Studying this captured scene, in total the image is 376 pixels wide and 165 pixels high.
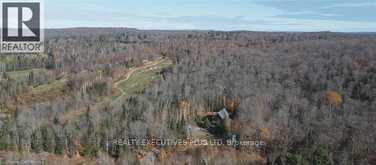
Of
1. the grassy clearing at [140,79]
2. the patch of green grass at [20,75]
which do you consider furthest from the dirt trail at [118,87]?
the patch of green grass at [20,75]

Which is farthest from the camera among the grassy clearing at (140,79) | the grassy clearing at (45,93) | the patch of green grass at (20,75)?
the patch of green grass at (20,75)

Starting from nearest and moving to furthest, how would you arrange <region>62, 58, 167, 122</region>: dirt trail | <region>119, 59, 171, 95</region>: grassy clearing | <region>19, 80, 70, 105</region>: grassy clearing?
<region>62, 58, 167, 122</region>: dirt trail → <region>19, 80, 70, 105</region>: grassy clearing → <region>119, 59, 171, 95</region>: grassy clearing

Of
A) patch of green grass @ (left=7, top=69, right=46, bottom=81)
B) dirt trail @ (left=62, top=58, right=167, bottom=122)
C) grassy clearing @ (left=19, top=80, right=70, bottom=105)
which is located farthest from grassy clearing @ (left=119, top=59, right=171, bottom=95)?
patch of green grass @ (left=7, top=69, right=46, bottom=81)

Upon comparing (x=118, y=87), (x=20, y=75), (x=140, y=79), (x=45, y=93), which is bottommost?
(x=45, y=93)

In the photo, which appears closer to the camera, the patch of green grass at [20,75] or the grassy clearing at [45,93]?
the grassy clearing at [45,93]

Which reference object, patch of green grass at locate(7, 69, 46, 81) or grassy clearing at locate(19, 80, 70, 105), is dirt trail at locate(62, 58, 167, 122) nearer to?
grassy clearing at locate(19, 80, 70, 105)

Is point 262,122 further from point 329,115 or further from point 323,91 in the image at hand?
point 323,91

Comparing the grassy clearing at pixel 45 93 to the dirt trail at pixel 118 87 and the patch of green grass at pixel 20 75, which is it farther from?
the patch of green grass at pixel 20 75

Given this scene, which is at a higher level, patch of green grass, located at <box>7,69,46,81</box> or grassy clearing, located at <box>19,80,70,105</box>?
patch of green grass, located at <box>7,69,46,81</box>

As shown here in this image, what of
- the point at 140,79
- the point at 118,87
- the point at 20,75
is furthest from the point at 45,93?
the point at 20,75

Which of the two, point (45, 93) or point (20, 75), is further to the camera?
point (20, 75)

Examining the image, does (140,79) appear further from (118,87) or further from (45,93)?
(45,93)
